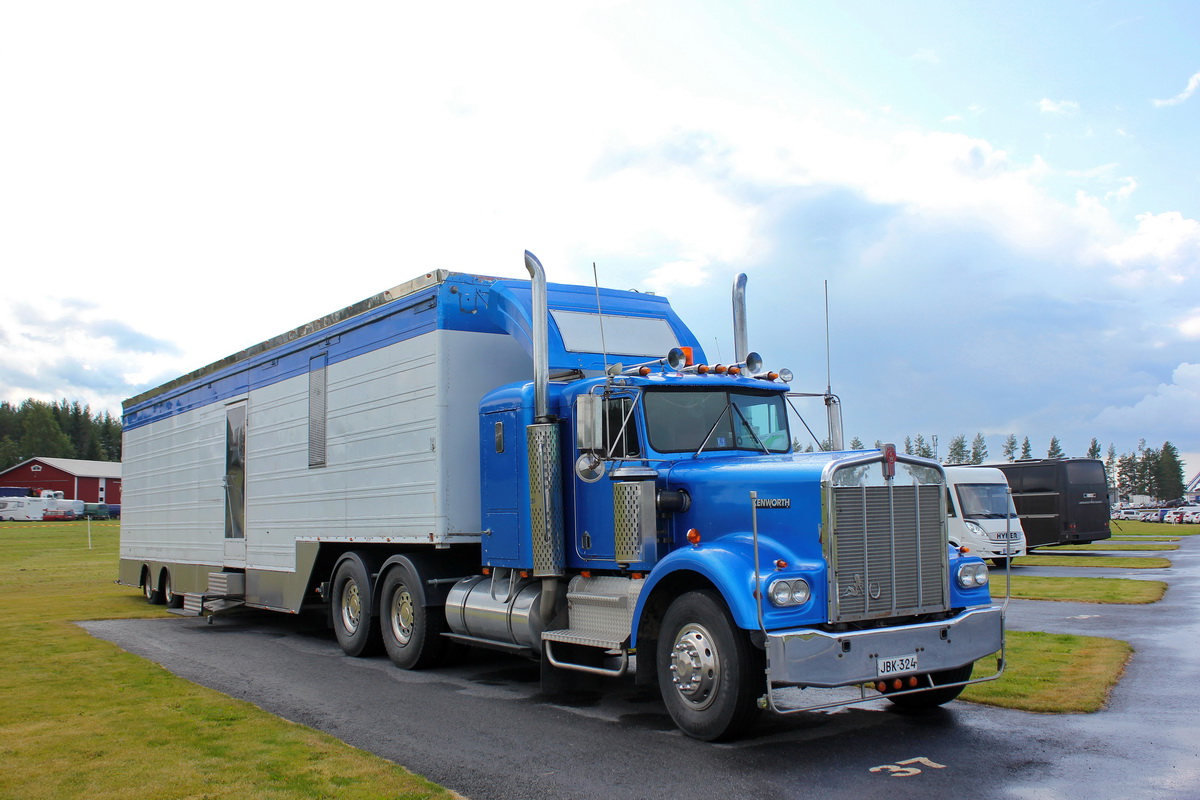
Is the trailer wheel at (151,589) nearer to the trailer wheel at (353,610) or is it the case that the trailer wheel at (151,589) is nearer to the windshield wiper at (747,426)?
the trailer wheel at (353,610)

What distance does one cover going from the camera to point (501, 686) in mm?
9797

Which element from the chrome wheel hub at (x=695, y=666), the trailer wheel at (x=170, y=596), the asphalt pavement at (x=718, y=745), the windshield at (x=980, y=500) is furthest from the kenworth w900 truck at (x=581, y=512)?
the windshield at (x=980, y=500)

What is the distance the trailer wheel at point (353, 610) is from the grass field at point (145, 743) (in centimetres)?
218

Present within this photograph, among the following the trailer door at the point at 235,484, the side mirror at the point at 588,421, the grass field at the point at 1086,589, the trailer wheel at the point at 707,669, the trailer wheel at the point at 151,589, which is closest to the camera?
the trailer wheel at the point at 707,669

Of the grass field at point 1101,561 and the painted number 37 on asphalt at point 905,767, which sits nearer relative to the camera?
the painted number 37 on asphalt at point 905,767

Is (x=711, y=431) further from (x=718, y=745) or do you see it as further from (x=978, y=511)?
(x=978, y=511)

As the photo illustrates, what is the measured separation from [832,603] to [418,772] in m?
3.05

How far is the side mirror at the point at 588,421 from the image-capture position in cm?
795

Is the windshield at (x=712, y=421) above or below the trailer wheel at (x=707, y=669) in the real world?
above

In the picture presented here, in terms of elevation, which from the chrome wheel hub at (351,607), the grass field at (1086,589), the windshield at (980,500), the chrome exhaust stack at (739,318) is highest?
the chrome exhaust stack at (739,318)

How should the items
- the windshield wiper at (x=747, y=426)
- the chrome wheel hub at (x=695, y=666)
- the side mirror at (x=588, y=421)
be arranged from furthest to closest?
the windshield wiper at (x=747, y=426) → the side mirror at (x=588, y=421) → the chrome wheel hub at (x=695, y=666)

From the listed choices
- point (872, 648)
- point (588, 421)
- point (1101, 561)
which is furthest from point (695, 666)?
point (1101, 561)

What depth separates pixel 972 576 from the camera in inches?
304

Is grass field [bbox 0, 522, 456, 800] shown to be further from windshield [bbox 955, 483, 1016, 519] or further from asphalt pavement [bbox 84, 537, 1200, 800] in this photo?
windshield [bbox 955, 483, 1016, 519]
